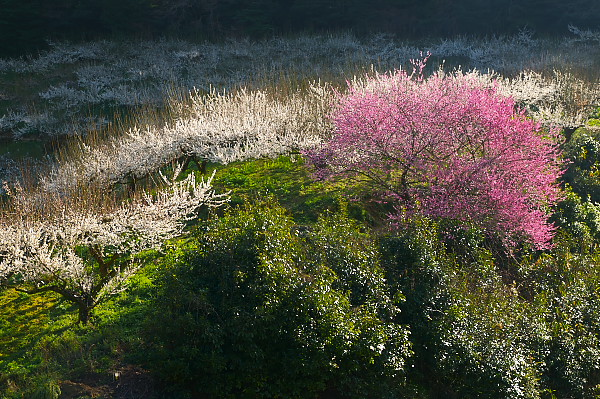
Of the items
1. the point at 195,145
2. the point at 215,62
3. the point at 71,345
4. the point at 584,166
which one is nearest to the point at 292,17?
the point at 215,62

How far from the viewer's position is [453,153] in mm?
11281

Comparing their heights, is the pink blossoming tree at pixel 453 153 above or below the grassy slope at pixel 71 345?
above

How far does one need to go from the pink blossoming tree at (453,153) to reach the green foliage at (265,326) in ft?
10.1

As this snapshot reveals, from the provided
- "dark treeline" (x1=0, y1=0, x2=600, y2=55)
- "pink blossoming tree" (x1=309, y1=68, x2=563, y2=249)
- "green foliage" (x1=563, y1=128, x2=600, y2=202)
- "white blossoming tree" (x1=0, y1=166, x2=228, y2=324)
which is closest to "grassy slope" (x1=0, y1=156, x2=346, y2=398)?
"white blossoming tree" (x1=0, y1=166, x2=228, y2=324)

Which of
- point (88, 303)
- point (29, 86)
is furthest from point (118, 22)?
point (88, 303)

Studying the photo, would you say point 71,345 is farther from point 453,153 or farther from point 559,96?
point 559,96

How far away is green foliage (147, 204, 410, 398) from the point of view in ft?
23.0

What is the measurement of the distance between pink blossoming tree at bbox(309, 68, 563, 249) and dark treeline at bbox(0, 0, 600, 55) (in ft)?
84.6

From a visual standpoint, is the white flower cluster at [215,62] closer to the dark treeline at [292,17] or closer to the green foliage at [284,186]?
the dark treeline at [292,17]

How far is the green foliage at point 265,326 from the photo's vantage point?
701 centimetres

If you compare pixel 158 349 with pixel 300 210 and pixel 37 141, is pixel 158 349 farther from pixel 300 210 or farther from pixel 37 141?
pixel 37 141

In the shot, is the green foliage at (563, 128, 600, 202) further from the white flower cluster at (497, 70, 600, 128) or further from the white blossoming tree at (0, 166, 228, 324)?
the white blossoming tree at (0, 166, 228, 324)

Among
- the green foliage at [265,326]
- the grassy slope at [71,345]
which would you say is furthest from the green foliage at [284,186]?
the green foliage at [265,326]

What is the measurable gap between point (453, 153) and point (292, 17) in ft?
92.4
